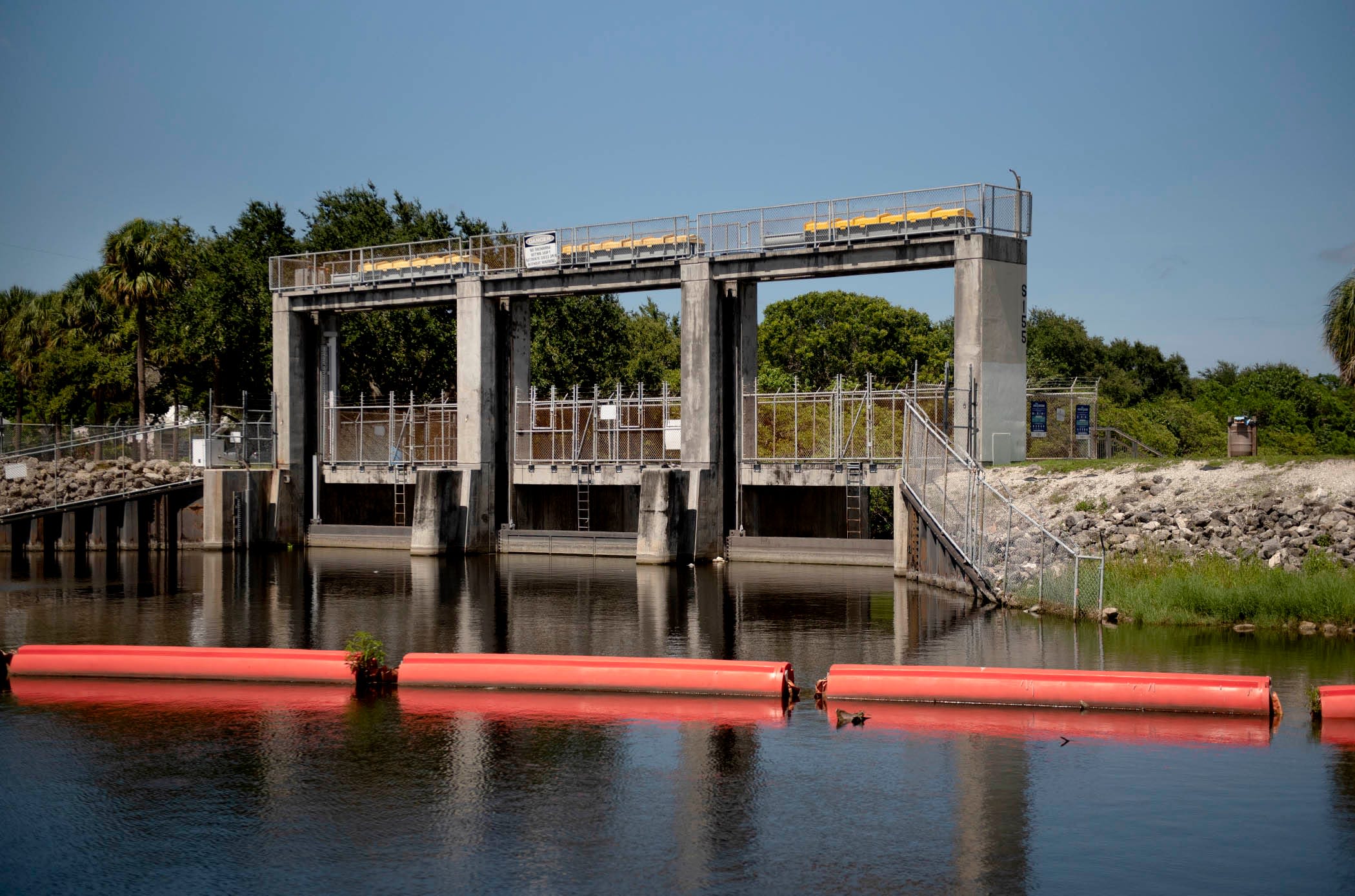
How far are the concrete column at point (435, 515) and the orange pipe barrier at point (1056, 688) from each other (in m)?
32.6

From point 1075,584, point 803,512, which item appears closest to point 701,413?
point 803,512

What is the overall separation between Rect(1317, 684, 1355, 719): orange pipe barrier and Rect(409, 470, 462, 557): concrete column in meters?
37.7

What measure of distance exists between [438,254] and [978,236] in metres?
23.9

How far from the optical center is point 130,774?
681 inches

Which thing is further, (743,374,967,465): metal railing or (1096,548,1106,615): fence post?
(743,374,967,465): metal railing

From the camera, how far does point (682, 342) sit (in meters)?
48.6

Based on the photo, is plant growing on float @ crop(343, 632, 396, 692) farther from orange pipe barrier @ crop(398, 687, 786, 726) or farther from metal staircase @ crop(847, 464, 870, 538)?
metal staircase @ crop(847, 464, 870, 538)

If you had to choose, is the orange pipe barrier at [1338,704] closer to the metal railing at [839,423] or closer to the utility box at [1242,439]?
the utility box at [1242,439]

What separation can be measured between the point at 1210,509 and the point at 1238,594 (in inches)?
235

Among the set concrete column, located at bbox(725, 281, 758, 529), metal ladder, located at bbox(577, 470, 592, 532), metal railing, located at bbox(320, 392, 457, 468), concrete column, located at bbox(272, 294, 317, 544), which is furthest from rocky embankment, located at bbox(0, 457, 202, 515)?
concrete column, located at bbox(725, 281, 758, 529)

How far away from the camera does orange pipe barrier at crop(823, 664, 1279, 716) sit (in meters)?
20.2

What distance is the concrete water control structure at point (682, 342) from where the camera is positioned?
4359 centimetres

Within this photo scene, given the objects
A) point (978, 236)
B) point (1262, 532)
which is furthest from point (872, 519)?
point (1262, 532)

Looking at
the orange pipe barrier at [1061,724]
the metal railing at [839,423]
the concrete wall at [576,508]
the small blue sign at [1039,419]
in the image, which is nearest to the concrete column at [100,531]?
the concrete wall at [576,508]
